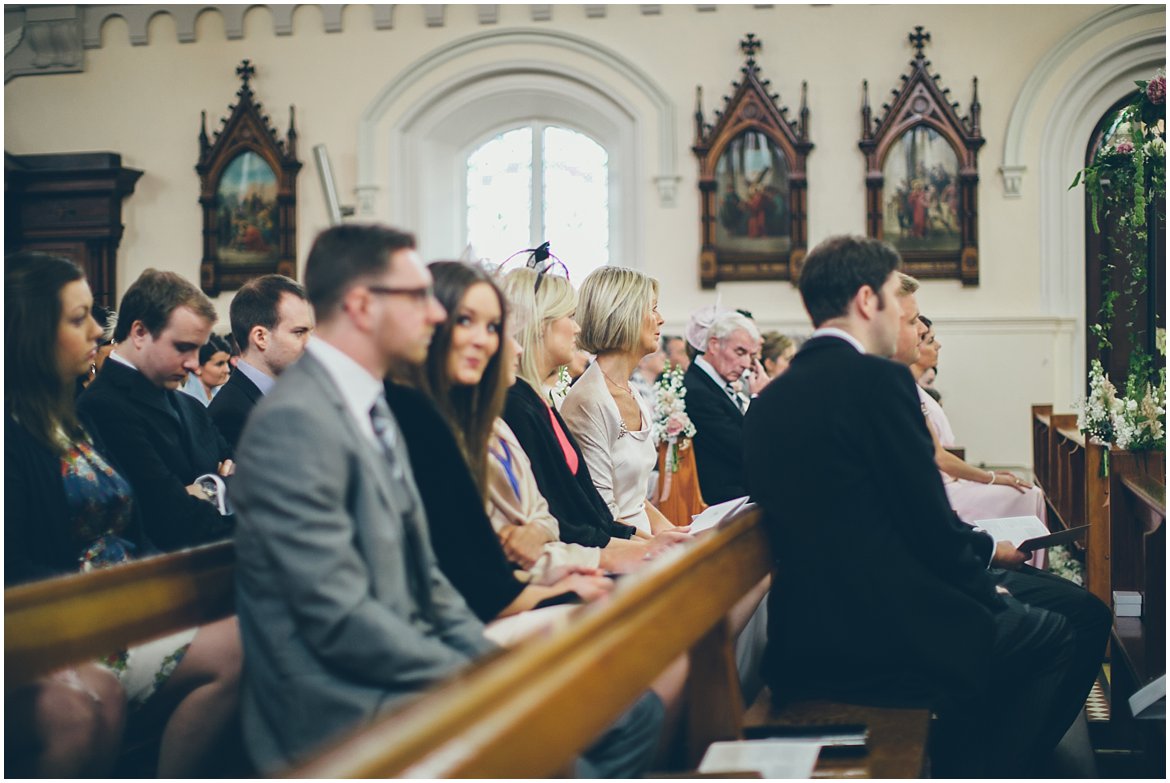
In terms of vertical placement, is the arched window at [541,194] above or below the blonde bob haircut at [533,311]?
above

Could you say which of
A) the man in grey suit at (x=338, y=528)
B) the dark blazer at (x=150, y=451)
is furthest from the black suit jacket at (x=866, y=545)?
the dark blazer at (x=150, y=451)

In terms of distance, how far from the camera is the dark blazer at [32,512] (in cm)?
245

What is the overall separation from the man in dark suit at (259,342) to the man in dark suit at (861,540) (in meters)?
1.72

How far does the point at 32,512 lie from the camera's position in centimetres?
250

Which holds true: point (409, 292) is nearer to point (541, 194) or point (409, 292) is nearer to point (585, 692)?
point (585, 692)

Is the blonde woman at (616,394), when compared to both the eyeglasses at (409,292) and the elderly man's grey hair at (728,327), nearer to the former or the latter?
the elderly man's grey hair at (728,327)

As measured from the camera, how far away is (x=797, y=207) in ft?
34.1

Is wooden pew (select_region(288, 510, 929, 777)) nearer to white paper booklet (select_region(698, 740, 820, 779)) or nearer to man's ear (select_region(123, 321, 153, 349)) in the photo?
white paper booklet (select_region(698, 740, 820, 779))

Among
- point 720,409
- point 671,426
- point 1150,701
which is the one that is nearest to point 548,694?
point 1150,701

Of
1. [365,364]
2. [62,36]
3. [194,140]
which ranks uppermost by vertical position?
[62,36]

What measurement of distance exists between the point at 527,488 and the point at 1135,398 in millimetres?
2656

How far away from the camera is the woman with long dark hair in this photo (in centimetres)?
248

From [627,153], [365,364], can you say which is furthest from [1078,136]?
[365,364]

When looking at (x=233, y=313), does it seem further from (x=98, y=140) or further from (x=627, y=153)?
(x=98, y=140)
